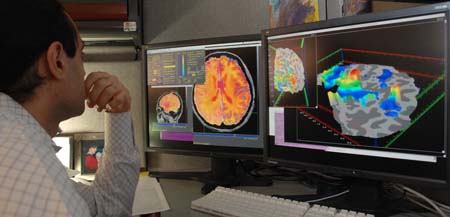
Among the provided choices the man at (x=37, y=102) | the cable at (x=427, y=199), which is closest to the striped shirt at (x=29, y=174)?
the man at (x=37, y=102)

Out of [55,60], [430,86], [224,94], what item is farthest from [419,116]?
[55,60]

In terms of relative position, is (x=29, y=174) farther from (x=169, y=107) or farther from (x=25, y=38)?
(x=169, y=107)

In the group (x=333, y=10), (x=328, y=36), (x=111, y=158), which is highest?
(x=333, y=10)

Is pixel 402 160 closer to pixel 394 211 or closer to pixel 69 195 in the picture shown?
pixel 394 211

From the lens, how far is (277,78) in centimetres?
118

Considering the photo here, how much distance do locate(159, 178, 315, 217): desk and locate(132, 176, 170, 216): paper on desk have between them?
22mm

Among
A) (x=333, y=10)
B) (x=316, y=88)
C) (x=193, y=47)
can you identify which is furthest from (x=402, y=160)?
(x=193, y=47)

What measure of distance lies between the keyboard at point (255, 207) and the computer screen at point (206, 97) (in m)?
0.24

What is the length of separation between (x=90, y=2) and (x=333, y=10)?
86 cm

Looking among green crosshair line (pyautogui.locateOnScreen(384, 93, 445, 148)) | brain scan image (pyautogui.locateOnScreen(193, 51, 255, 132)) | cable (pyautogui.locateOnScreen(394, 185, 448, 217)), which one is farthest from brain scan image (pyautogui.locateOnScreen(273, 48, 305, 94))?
cable (pyautogui.locateOnScreen(394, 185, 448, 217))

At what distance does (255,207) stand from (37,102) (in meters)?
0.53
